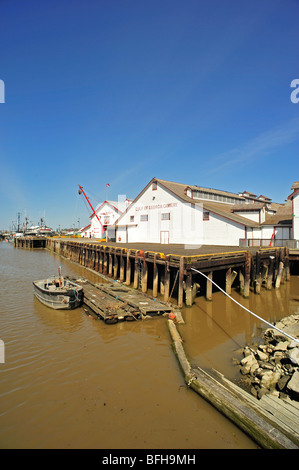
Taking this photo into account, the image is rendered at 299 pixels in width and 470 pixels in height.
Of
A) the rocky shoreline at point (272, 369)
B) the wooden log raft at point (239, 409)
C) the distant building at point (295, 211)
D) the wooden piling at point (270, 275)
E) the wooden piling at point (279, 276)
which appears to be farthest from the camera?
the distant building at point (295, 211)

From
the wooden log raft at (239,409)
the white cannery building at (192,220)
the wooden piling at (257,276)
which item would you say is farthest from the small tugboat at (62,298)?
the white cannery building at (192,220)

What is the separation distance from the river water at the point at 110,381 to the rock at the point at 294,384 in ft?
5.70

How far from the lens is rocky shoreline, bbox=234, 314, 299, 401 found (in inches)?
247

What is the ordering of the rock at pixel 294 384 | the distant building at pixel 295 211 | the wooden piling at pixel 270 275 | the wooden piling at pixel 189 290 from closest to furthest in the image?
the rock at pixel 294 384 < the wooden piling at pixel 189 290 < the wooden piling at pixel 270 275 < the distant building at pixel 295 211

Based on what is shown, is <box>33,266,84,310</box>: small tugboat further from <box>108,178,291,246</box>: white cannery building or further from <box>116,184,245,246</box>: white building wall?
<box>108,178,291,246</box>: white cannery building

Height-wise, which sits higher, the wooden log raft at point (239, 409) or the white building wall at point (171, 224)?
the white building wall at point (171, 224)

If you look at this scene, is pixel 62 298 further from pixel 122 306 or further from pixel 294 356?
pixel 294 356

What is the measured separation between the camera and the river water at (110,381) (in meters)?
5.37

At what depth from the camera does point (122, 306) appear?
42.0ft

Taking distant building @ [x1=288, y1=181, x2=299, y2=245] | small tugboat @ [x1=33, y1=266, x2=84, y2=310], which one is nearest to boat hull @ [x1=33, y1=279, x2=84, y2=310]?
small tugboat @ [x1=33, y1=266, x2=84, y2=310]

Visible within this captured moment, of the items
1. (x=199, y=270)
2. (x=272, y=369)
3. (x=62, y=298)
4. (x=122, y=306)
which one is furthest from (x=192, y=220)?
(x=272, y=369)

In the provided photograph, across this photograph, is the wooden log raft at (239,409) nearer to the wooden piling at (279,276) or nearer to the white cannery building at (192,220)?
the wooden piling at (279,276)

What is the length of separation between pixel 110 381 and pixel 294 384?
17.0 feet

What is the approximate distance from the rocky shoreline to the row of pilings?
5.48 meters
